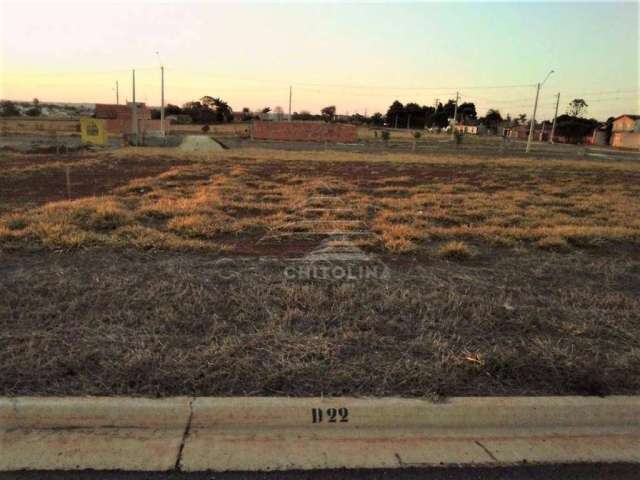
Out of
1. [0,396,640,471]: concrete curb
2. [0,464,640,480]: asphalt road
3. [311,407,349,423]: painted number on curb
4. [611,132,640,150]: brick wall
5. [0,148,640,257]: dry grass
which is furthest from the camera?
[611,132,640,150]: brick wall

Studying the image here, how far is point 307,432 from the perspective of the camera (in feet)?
9.68

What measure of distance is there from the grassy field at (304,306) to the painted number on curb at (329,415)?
171 millimetres

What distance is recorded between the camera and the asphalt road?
252 cm

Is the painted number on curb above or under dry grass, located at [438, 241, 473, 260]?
under

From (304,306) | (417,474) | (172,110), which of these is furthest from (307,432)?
(172,110)

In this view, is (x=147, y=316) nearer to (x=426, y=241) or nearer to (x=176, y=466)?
(x=176, y=466)

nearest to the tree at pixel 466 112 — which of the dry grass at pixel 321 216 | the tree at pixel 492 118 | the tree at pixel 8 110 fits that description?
the tree at pixel 492 118

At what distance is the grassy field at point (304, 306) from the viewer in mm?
3348

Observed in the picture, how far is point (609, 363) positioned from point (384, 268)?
257 cm

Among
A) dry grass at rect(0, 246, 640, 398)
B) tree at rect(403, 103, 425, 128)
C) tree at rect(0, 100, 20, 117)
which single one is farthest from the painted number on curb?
tree at rect(403, 103, 425, 128)

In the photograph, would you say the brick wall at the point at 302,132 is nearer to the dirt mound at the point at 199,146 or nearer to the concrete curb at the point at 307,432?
the dirt mound at the point at 199,146

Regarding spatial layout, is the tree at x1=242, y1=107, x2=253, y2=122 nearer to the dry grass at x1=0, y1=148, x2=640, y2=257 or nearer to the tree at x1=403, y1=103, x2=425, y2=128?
the tree at x1=403, y1=103, x2=425, y2=128

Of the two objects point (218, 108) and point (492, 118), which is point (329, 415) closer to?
point (218, 108)

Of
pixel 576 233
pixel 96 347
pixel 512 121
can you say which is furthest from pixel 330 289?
pixel 512 121
